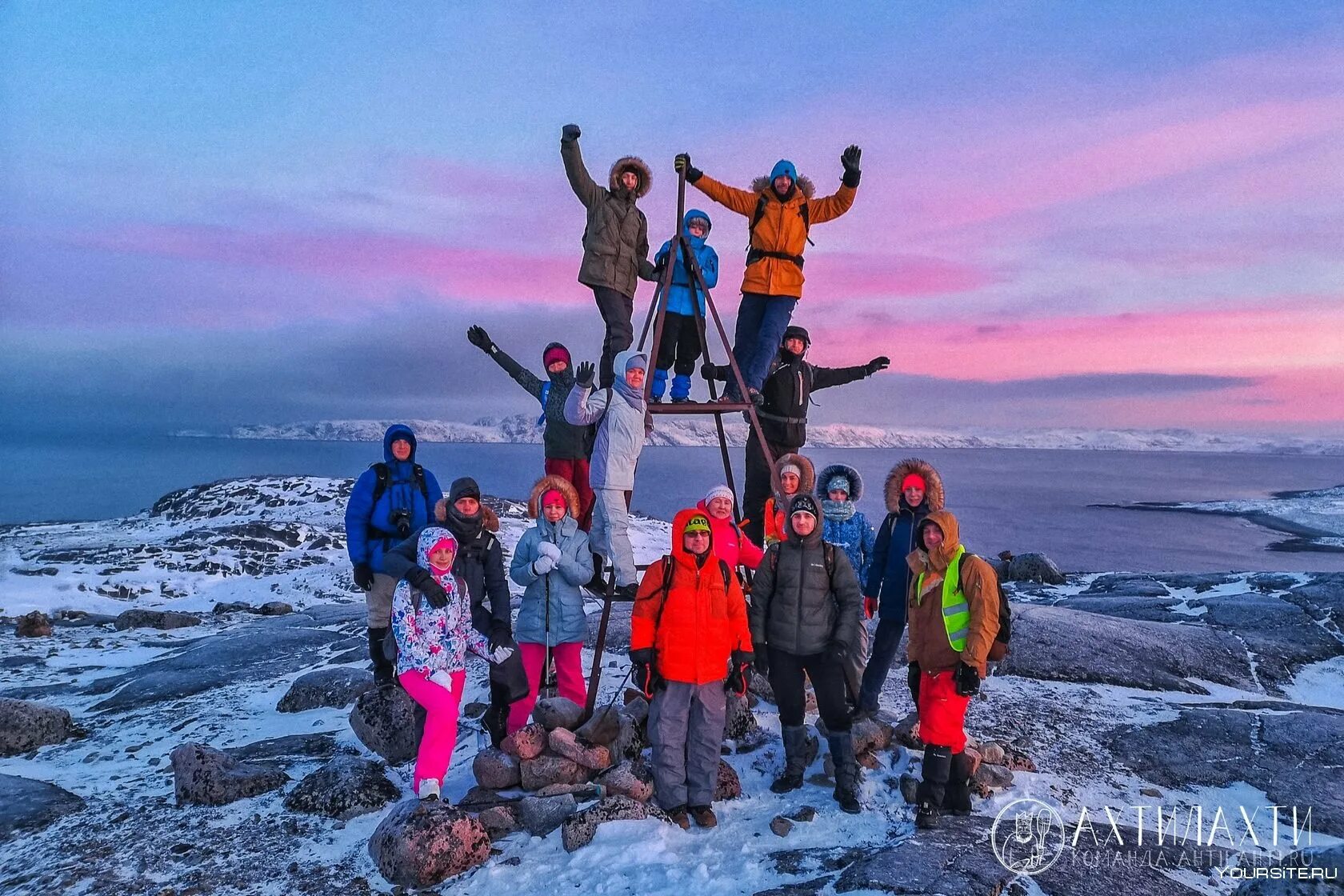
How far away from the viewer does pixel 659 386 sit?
7.42 m

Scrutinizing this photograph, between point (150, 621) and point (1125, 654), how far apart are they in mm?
18928

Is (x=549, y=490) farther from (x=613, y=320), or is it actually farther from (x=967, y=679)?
(x=967, y=679)

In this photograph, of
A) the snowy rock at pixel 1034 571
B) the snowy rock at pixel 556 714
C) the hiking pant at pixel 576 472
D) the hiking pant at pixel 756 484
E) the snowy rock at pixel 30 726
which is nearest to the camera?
the snowy rock at pixel 556 714

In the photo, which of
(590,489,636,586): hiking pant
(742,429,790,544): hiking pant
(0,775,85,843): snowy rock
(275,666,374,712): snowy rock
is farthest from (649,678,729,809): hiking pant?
(0,775,85,843): snowy rock

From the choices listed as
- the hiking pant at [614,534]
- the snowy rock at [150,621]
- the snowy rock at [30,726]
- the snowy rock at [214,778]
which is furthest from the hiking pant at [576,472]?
the snowy rock at [150,621]

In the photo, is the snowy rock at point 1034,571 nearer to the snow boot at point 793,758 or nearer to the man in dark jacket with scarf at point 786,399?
the man in dark jacket with scarf at point 786,399

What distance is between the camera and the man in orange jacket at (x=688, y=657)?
5.13m

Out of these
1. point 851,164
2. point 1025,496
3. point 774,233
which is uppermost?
point 851,164

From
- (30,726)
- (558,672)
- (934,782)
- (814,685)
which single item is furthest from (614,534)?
(30,726)

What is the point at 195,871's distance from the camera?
183 inches

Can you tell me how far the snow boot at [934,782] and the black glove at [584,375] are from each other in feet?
14.0

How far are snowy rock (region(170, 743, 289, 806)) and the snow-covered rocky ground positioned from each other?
0.17 metres

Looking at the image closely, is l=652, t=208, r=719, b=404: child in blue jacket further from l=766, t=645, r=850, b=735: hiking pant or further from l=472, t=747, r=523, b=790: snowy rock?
l=472, t=747, r=523, b=790: snowy rock

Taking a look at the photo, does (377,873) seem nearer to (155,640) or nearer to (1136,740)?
(1136,740)
